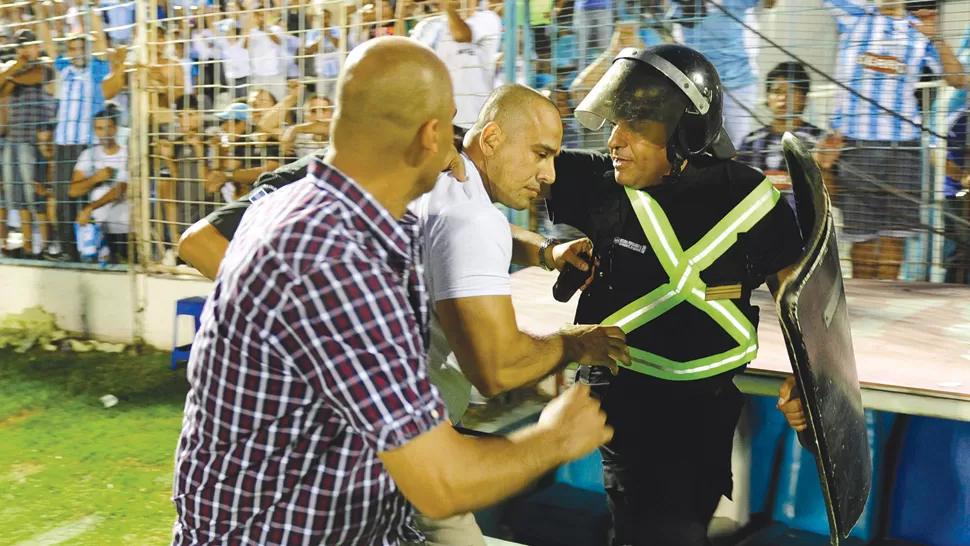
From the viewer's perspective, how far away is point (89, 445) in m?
5.27

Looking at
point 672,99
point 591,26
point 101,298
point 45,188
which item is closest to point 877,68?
point 591,26

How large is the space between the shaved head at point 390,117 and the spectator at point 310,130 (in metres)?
5.27

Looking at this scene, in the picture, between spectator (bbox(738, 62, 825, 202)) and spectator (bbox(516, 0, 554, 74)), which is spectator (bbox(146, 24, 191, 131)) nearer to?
spectator (bbox(516, 0, 554, 74))

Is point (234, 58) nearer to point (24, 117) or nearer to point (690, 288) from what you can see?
point (24, 117)

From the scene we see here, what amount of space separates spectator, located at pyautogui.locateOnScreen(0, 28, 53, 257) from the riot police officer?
284 inches

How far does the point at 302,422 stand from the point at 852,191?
4.31 meters

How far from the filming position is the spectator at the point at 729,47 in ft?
17.1

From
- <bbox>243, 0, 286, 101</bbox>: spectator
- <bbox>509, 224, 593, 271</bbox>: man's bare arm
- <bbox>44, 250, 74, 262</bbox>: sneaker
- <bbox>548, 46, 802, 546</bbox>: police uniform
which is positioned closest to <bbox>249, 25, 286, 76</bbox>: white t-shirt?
<bbox>243, 0, 286, 101</bbox>: spectator

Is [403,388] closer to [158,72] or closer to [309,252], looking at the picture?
[309,252]

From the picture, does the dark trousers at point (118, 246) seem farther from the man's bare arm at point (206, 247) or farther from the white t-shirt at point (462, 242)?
the white t-shirt at point (462, 242)

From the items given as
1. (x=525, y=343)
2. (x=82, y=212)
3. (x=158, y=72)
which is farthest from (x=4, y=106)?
(x=525, y=343)

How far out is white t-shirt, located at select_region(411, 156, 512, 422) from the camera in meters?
1.92

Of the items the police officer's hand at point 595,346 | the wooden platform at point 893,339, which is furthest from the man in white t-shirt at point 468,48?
the police officer's hand at point 595,346

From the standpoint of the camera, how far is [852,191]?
495 cm
